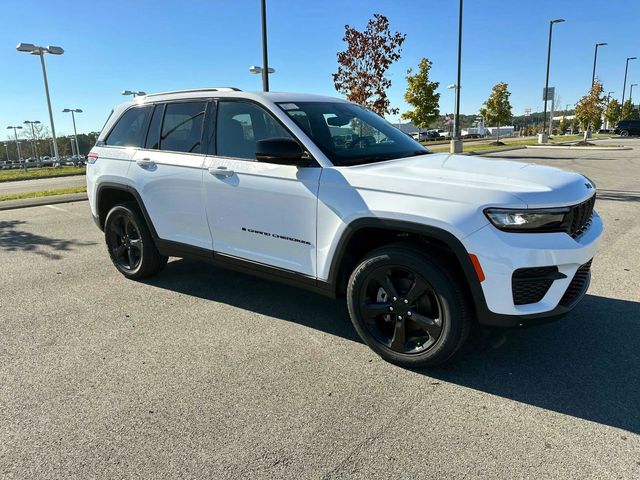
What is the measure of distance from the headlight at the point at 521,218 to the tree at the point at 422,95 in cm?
2825

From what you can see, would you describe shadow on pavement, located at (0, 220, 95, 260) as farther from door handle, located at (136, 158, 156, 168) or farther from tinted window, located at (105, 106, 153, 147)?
door handle, located at (136, 158, 156, 168)

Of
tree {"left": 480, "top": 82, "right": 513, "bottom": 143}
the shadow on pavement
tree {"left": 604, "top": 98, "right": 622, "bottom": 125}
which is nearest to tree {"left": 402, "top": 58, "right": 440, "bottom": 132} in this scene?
tree {"left": 480, "top": 82, "right": 513, "bottom": 143}

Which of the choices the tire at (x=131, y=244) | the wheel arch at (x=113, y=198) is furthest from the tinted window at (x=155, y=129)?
the tire at (x=131, y=244)

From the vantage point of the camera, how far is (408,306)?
3141 mm

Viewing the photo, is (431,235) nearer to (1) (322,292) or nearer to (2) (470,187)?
(2) (470,187)

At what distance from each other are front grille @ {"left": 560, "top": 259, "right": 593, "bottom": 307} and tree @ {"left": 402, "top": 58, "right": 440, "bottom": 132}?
27911mm

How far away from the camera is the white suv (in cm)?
280

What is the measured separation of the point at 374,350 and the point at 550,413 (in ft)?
3.77

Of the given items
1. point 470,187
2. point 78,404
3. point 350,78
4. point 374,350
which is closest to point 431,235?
point 470,187

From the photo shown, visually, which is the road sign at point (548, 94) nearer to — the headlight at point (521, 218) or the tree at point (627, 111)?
the headlight at point (521, 218)

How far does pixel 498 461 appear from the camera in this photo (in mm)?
2344

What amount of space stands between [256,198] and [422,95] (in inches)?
1102

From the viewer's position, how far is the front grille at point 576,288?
2.99 metres

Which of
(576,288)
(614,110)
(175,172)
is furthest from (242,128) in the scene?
(614,110)
